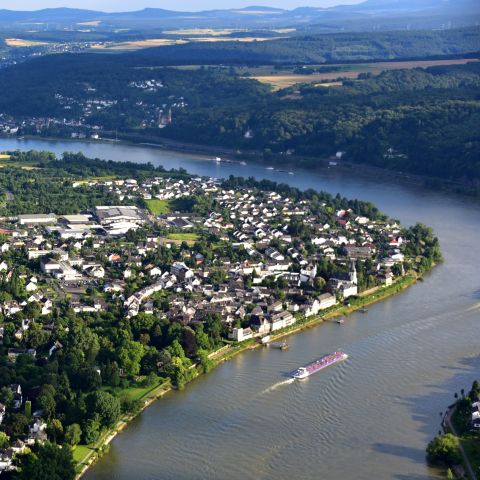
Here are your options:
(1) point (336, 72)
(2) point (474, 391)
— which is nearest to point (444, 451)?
(2) point (474, 391)

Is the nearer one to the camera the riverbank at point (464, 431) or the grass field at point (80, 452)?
the riverbank at point (464, 431)

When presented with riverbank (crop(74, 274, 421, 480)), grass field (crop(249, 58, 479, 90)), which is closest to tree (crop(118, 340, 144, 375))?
riverbank (crop(74, 274, 421, 480))

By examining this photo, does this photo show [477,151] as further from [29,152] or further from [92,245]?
[92,245]

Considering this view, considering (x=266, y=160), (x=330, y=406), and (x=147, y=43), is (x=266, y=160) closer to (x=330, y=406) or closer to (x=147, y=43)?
(x=330, y=406)

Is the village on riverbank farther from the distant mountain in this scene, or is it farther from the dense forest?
the distant mountain

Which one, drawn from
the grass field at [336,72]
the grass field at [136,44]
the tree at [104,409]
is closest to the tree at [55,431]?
the tree at [104,409]

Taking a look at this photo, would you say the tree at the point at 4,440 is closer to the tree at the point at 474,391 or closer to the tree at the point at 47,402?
the tree at the point at 47,402
